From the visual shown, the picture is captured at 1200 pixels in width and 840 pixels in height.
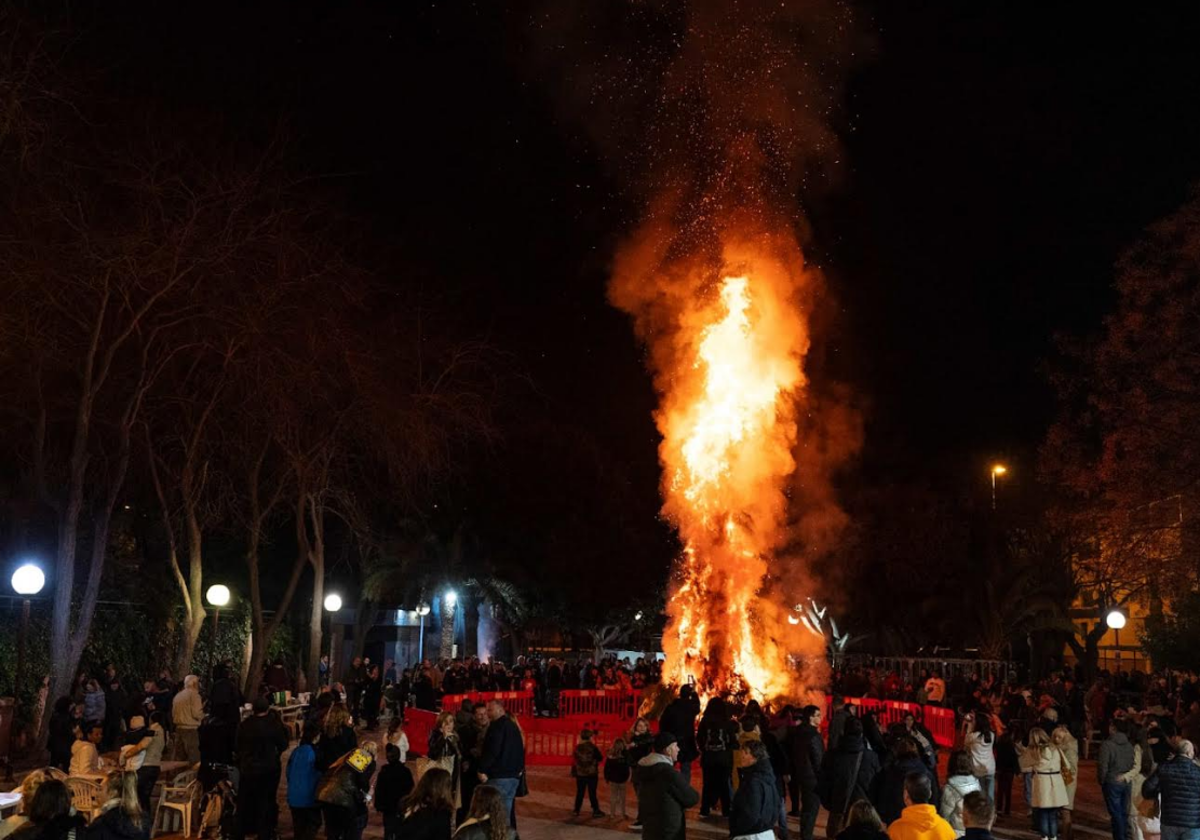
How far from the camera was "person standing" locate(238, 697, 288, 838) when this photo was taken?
11969 mm

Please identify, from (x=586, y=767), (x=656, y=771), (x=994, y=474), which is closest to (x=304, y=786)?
(x=656, y=771)

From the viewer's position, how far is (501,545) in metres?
45.8

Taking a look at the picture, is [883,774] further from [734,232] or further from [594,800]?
[734,232]

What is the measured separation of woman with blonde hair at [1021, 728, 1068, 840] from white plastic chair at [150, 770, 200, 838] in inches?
384

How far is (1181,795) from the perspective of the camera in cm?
1093

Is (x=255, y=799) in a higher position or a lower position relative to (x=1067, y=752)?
lower

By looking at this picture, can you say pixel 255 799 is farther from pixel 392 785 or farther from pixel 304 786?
pixel 392 785

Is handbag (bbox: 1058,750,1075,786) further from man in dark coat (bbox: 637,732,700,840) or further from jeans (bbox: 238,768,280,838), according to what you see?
jeans (bbox: 238,768,280,838)

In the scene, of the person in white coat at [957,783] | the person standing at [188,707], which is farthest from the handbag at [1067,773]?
the person standing at [188,707]

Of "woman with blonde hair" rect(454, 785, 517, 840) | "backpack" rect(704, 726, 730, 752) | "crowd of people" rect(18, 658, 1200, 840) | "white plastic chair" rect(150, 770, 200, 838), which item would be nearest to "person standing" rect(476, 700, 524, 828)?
"crowd of people" rect(18, 658, 1200, 840)

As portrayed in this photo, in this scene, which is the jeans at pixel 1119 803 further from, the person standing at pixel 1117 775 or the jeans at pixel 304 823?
the jeans at pixel 304 823

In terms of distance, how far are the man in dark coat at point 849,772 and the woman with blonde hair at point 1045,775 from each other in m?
2.49

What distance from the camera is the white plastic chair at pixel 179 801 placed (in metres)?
13.3

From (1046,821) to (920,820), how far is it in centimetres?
709
